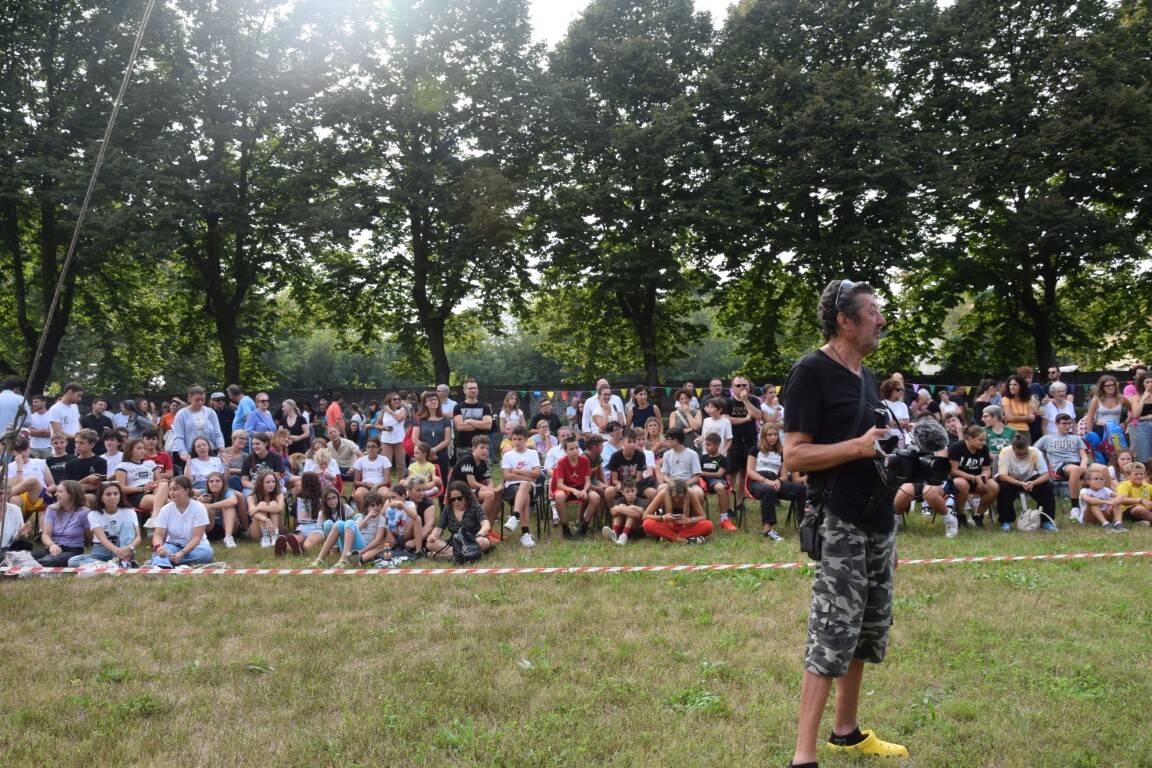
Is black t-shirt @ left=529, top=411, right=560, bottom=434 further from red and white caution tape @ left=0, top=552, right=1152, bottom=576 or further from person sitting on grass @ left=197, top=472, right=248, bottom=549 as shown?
red and white caution tape @ left=0, top=552, right=1152, bottom=576

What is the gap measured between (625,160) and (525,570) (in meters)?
16.8

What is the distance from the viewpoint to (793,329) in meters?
25.5

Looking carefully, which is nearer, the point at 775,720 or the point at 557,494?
the point at 775,720

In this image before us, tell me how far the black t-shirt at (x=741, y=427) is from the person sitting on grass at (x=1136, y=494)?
4220 mm

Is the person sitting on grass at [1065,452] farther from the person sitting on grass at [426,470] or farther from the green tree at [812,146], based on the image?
the green tree at [812,146]

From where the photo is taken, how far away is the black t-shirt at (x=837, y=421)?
3.16 m

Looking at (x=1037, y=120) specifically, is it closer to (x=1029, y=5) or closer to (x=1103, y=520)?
(x=1029, y=5)

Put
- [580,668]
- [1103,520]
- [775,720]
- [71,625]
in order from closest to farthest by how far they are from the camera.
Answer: [775,720] < [580,668] < [71,625] < [1103,520]

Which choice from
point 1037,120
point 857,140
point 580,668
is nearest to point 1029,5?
point 1037,120

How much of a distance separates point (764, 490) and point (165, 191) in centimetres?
1701

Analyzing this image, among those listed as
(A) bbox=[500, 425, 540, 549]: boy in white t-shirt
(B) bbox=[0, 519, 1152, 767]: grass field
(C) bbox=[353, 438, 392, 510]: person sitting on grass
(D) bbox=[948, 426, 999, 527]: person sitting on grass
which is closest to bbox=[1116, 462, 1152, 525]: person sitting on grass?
(D) bbox=[948, 426, 999, 527]: person sitting on grass

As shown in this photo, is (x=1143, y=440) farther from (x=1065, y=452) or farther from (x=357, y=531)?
(x=357, y=531)

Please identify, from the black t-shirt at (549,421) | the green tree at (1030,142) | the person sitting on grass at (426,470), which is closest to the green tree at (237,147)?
the black t-shirt at (549,421)

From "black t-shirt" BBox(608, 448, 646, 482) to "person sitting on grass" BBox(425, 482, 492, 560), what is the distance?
1856 mm
